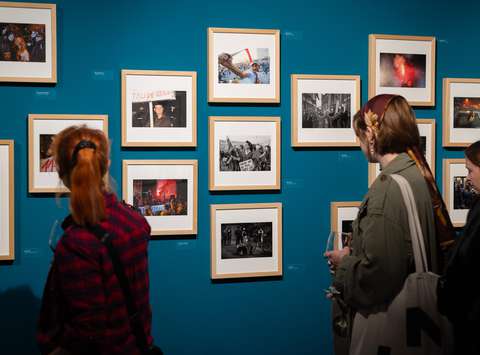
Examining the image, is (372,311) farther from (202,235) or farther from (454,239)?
(202,235)

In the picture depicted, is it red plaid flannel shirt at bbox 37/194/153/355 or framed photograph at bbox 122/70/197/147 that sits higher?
framed photograph at bbox 122/70/197/147

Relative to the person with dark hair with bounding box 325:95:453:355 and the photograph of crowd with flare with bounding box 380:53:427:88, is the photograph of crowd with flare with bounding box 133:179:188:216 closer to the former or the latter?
the person with dark hair with bounding box 325:95:453:355

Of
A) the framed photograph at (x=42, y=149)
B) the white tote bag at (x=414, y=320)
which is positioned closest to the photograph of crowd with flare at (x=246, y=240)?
the framed photograph at (x=42, y=149)

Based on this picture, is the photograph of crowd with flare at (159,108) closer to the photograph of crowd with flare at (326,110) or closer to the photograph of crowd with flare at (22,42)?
the photograph of crowd with flare at (22,42)

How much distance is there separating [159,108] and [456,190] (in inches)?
88.8

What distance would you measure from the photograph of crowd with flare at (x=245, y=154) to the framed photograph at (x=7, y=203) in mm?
1306

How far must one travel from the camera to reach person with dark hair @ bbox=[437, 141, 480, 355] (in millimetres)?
2236

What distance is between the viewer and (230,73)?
343 centimetres

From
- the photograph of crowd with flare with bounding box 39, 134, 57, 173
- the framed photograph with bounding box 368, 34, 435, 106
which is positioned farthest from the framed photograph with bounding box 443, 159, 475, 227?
the photograph of crowd with flare with bounding box 39, 134, 57, 173

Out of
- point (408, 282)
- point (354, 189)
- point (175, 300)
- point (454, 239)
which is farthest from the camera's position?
point (354, 189)

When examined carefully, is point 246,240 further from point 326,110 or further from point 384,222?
point 384,222

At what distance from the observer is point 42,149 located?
3213mm

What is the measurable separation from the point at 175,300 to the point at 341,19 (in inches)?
88.1

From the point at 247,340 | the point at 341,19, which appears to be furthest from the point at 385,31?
the point at 247,340
